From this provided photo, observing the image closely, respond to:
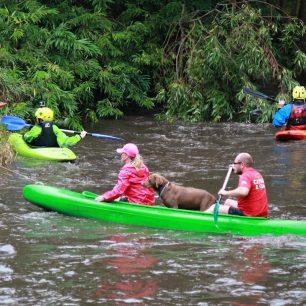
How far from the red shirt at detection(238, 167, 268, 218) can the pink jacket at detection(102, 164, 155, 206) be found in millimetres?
1204

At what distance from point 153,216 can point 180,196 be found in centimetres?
42

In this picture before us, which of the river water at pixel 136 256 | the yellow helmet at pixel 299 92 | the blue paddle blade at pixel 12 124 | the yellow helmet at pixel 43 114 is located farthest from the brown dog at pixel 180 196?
the yellow helmet at pixel 299 92

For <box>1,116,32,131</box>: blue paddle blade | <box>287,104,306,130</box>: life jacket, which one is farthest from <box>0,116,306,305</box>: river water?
<box>287,104,306,130</box>: life jacket

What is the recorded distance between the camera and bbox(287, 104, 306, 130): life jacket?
16.0 meters

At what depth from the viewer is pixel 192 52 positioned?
1830 centimetres

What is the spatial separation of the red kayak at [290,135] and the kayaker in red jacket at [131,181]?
6.33 meters

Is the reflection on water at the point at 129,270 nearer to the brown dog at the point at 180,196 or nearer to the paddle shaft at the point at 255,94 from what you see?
the brown dog at the point at 180,196

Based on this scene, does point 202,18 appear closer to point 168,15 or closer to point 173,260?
point 168,15

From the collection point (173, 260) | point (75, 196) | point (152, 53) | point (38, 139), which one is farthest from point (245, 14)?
point (173, 260)

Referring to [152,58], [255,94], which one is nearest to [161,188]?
[255,94]

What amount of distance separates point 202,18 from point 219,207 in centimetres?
1102

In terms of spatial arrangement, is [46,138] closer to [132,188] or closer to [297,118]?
[132,188]

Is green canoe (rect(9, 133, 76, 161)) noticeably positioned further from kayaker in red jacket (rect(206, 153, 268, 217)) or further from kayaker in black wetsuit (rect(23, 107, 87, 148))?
kayaker in red jacket (rect(206, 153, 268, 217))

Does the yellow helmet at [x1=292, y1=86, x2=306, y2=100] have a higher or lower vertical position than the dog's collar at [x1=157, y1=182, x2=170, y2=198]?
higher
